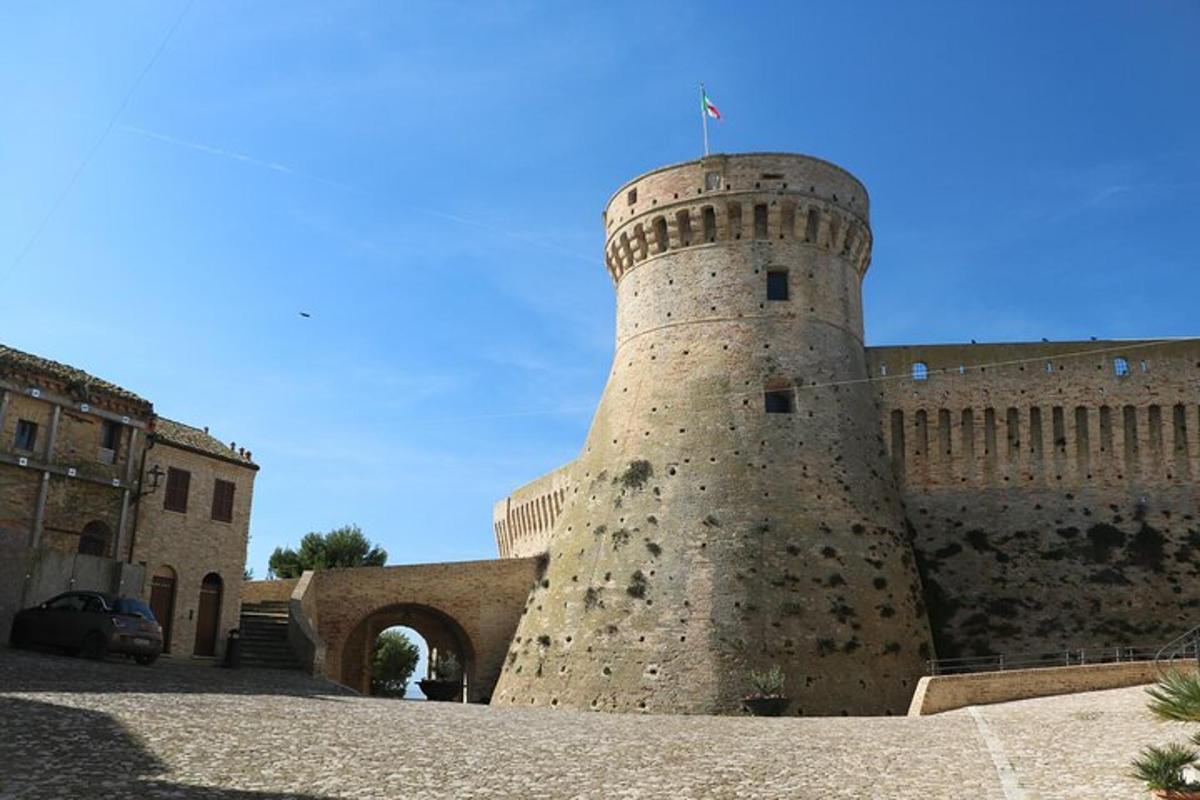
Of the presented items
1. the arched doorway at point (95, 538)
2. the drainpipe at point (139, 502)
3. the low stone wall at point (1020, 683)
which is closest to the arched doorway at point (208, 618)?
the drainpipe at point (139, 502)

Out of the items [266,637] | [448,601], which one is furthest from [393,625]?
[266,637]

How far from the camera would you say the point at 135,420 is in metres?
26.3

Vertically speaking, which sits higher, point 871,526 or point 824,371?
point 824,371

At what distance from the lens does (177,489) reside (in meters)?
27.2

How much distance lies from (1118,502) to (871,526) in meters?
7.75

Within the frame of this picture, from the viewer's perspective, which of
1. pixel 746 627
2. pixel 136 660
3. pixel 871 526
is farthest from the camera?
pixel 871 526

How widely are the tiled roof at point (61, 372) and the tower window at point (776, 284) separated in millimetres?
17035

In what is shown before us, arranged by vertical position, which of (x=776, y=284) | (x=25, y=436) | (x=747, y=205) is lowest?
(x=25, y=436)

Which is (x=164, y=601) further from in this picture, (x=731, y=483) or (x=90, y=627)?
(x=731, y=483)

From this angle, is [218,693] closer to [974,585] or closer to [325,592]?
[325,592]

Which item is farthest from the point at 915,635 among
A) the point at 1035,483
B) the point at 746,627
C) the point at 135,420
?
the point at 135,420

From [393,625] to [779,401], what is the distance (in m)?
14.5

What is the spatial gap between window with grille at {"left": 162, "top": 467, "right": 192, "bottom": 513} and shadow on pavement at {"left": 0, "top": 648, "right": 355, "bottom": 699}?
556 cm

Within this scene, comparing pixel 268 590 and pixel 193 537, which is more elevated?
pixel 193 537
